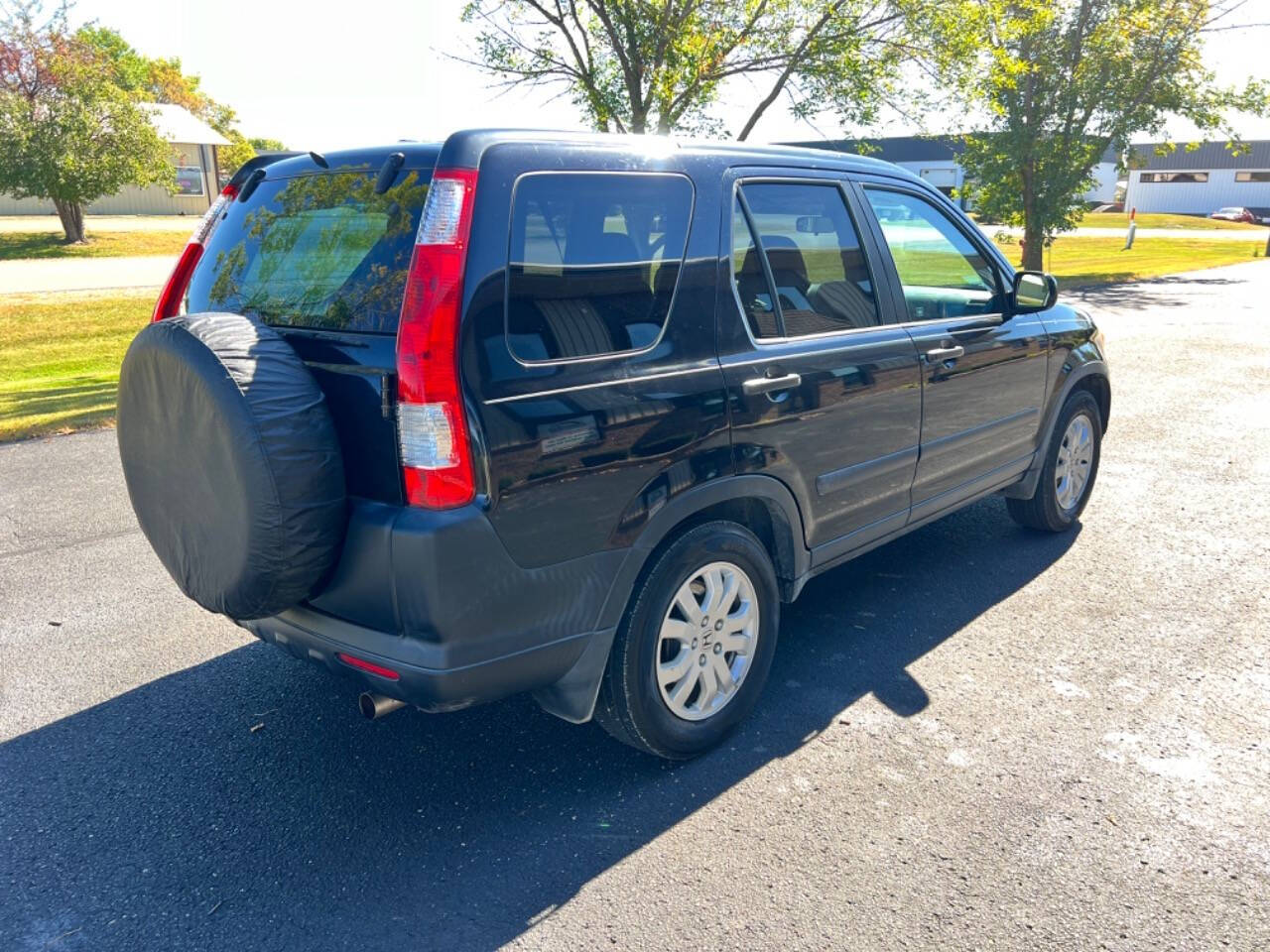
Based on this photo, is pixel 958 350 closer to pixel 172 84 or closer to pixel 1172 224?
pixel 1172 224

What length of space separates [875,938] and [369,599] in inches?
62.2

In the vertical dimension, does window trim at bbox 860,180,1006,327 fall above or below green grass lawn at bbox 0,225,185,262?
above

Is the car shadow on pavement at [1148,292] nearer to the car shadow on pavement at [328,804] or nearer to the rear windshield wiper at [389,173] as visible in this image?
the car shadow on pavement at [328,804]

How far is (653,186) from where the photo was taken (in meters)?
3.06

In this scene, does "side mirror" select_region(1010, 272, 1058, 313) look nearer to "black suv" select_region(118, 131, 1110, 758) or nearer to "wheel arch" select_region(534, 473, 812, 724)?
"black suv" select_region(118, 131, 1110, 758)

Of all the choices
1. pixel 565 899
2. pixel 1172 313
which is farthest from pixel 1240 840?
pixel 1172 313

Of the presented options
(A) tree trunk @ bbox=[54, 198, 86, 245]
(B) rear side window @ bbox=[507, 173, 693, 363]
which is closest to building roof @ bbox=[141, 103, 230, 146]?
(A) tree trunk @ bbox=[54, 198, 86, 245]

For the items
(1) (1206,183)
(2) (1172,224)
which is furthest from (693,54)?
(1) (1206,183)

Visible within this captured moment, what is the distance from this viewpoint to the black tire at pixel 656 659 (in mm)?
3016

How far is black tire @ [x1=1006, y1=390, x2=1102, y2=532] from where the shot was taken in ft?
17.0

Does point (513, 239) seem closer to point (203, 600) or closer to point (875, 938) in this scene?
point (203, 600)

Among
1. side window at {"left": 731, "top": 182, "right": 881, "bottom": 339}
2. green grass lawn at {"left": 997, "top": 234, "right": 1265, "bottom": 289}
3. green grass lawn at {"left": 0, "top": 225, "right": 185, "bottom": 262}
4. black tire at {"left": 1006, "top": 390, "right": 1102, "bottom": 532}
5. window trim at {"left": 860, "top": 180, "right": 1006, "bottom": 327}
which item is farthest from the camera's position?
green grass lawn at {"left": 0, "top": 225, "right": 185, "bottom": 262}

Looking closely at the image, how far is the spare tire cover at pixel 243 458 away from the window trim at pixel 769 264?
141 cm

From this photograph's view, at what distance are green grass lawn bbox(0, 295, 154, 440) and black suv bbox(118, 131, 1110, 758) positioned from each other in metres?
5.10
